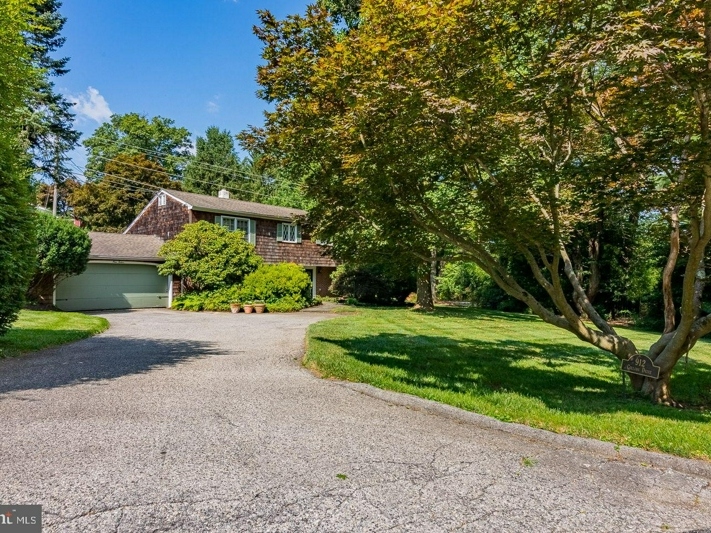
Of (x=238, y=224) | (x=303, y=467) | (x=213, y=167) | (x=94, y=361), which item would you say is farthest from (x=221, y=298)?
(x=213, y=167)

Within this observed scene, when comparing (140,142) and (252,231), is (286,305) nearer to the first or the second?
(252,231)

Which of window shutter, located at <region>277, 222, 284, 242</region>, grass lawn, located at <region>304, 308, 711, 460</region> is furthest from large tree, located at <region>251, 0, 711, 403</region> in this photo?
window shutter, located at <region>277, 222, 284, 242</region>

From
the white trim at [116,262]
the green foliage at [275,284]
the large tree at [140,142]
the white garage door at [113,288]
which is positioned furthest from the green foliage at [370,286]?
the large tree at [140,142]

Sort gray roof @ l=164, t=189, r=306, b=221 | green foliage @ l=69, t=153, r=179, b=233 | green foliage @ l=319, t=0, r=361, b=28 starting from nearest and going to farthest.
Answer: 1. green foliage @ l=319, t=0, r=361, b=28
2. gray roof @ l=164, t=189, r=306, b=221
3. green foliage @ l=69, t=153, r=179, b=233

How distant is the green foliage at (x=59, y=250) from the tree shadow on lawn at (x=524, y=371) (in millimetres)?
11903

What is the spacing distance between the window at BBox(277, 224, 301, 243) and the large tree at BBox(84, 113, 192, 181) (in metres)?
21.9

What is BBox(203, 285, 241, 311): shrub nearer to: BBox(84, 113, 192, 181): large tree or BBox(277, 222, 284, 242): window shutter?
BBox(277, 222, 284, 242): window shutter

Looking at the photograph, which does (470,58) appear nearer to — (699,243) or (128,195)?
(699,243)

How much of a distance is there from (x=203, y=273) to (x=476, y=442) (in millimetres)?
17409

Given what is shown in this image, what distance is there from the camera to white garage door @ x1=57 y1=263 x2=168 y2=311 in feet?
62.3

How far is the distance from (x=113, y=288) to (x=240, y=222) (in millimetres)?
6529

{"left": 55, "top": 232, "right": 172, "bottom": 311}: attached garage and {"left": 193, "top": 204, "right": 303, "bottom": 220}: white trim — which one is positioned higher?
{"left": 193, "top": 204, "right": 303, "bottom": 220}: white trim

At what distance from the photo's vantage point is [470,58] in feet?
16.4

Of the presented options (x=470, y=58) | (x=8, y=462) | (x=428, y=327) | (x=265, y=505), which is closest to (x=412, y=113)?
(x=470, y=58)
